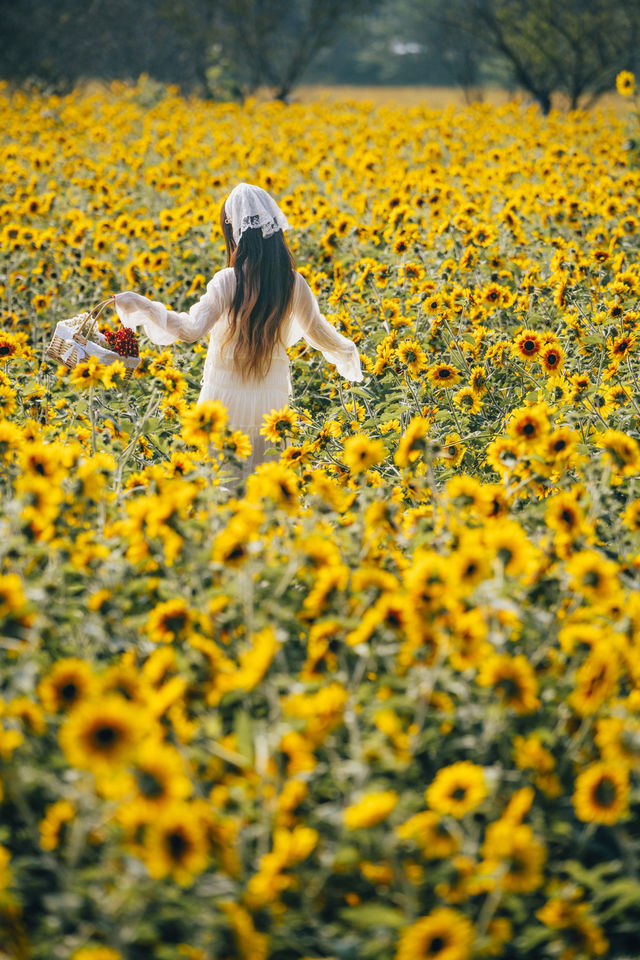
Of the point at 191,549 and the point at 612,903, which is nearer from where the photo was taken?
the point at 612,903

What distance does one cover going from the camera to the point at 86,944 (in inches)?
59.4

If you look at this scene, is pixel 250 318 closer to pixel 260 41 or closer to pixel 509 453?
pixel 509 453

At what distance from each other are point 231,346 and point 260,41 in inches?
652

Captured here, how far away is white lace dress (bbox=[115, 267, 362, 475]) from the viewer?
3.69 m

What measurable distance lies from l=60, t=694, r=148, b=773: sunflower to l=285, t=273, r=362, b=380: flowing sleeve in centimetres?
271

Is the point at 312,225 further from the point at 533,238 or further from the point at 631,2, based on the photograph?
the point at 631,2

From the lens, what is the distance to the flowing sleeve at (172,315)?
3.61 meters

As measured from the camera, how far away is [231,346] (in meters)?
3.86

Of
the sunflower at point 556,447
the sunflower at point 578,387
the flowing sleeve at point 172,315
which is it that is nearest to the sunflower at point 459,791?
the sunflower at point 556,447

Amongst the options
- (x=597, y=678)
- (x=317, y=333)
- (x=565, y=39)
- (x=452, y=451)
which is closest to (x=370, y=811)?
(x=597, y=678)

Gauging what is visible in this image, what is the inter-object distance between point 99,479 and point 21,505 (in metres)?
0.21

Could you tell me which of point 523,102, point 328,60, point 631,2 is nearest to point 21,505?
point 631,2

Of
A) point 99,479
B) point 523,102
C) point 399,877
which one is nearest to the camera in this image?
point 399,877

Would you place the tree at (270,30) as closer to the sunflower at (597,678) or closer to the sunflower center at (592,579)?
the sunflower center at (592,579)
